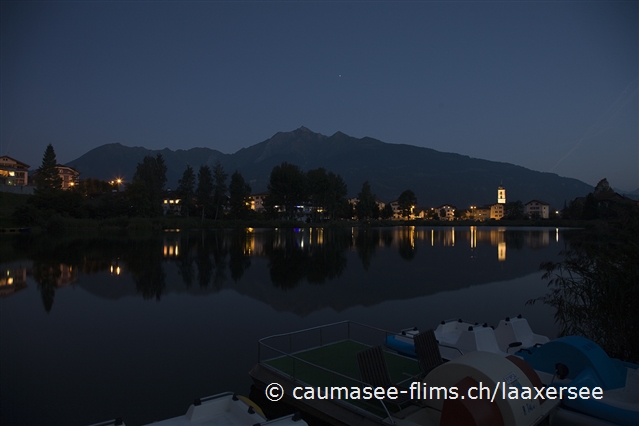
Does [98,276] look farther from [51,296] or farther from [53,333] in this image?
[53,333]

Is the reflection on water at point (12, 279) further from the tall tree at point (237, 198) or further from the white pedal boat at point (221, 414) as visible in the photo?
the tall tree at point (237, 198)

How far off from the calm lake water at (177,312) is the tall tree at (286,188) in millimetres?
79228

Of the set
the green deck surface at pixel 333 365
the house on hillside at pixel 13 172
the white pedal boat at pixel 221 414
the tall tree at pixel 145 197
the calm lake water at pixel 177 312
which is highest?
the house on hillside at pixel 13 172

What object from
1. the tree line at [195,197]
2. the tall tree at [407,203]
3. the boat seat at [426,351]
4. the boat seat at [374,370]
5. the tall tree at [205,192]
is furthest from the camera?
the tall tree at [407,203]

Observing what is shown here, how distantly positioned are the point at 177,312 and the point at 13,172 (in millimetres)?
112457

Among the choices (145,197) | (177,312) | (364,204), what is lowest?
(177,312)

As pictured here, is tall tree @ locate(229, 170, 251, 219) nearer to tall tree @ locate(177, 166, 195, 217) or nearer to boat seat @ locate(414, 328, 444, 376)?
tall tree @ locate(177, 166, 195, 217)

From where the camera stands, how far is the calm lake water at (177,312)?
9.98 meters

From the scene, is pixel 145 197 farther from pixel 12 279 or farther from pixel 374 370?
pixel 374 370

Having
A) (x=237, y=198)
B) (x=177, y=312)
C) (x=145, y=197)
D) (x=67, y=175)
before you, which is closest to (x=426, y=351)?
(x=177, y=312)

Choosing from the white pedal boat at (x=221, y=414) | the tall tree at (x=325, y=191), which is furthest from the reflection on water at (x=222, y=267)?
the tall tree at (x=325, y=191)

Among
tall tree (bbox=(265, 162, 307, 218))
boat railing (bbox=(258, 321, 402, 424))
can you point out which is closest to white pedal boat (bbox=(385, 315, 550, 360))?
boat railing (bbox=(258, 321, 402, 424))

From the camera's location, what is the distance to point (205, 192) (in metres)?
105

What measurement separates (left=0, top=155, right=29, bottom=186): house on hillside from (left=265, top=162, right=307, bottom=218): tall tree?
5830 centimetres
